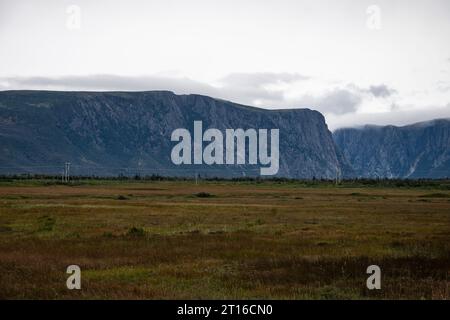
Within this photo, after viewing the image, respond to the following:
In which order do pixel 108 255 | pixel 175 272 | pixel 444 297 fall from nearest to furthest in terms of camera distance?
pixel 444 297 < pixel 175 272 < pixel 108 255

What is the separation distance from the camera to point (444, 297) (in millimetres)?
17531

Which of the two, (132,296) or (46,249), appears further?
(46,249)

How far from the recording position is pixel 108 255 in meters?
26.7

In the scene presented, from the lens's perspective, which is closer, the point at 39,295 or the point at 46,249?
the point at 39,295

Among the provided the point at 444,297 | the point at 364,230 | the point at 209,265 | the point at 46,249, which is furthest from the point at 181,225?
the point at 444,297

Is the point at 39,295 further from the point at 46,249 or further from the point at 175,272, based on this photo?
the point at 46,249

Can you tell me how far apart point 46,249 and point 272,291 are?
1345 centimetres

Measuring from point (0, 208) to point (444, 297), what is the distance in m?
47.1
